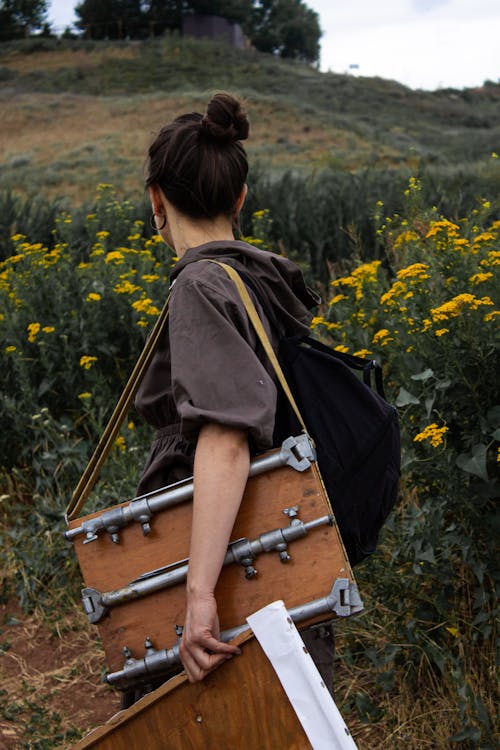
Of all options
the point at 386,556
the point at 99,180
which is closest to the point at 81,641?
the point at 386,556

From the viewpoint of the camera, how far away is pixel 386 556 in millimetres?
3420

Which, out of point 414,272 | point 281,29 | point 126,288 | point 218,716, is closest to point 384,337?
point 414,272

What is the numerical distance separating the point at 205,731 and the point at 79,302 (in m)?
4.57

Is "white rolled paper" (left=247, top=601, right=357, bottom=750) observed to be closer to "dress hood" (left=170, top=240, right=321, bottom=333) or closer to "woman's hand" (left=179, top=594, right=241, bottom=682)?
"woman's hand" (left=179, top=594, right=241, bottom=682)

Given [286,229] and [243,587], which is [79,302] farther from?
[243,587]

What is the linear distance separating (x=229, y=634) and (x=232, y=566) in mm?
120

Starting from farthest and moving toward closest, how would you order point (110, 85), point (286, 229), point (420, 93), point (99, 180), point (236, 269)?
point (420, 93), point (110, 85), point (99, 180), point (286, 229), point (236, 269)

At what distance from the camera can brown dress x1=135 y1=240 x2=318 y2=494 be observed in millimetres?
1649

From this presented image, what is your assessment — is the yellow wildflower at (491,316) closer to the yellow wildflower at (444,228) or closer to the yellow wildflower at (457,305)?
the yellow wildflower at (457,305)

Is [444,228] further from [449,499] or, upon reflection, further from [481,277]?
[449,499]

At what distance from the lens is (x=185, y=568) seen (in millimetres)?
1685

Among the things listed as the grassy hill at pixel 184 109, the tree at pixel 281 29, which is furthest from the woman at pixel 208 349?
the tree at pixel 281 29

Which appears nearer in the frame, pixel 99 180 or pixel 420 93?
pixel 99 180

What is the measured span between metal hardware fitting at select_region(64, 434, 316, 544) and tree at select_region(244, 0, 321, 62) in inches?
A: 2708
